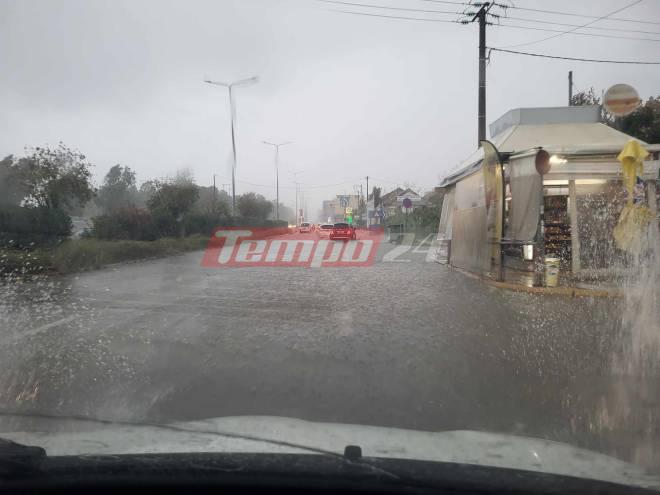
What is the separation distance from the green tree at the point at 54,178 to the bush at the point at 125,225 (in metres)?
1.86

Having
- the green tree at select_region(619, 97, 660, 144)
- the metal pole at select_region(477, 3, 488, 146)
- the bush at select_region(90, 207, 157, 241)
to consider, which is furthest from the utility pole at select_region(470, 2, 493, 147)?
the bush at select_region(90, 207, 157, 241)

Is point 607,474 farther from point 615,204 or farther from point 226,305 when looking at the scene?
point 615,204

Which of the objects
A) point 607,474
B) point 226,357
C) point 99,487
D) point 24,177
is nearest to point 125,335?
point 226,357

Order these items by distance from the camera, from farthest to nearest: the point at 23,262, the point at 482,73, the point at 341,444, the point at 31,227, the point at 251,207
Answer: the point at 251,207, the point at 482,73, the point at 31,227, the point at 23,262, the point at 341,444

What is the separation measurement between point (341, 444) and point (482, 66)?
18362 millimetres

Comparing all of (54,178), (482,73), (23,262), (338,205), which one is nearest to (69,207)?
(54,178)

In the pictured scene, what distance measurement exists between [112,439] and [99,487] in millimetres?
756

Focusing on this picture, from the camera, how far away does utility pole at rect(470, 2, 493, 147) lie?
18297 millimetres

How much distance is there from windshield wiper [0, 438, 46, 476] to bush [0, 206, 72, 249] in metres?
15.2

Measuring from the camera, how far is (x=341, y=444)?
2.67 metres

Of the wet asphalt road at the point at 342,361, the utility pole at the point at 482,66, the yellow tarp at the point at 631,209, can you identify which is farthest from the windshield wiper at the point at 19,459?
the utility pole at the point at 482,66

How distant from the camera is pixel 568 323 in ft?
26.1

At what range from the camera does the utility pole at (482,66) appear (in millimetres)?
18297

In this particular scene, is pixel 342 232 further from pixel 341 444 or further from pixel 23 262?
pixel 341 444
